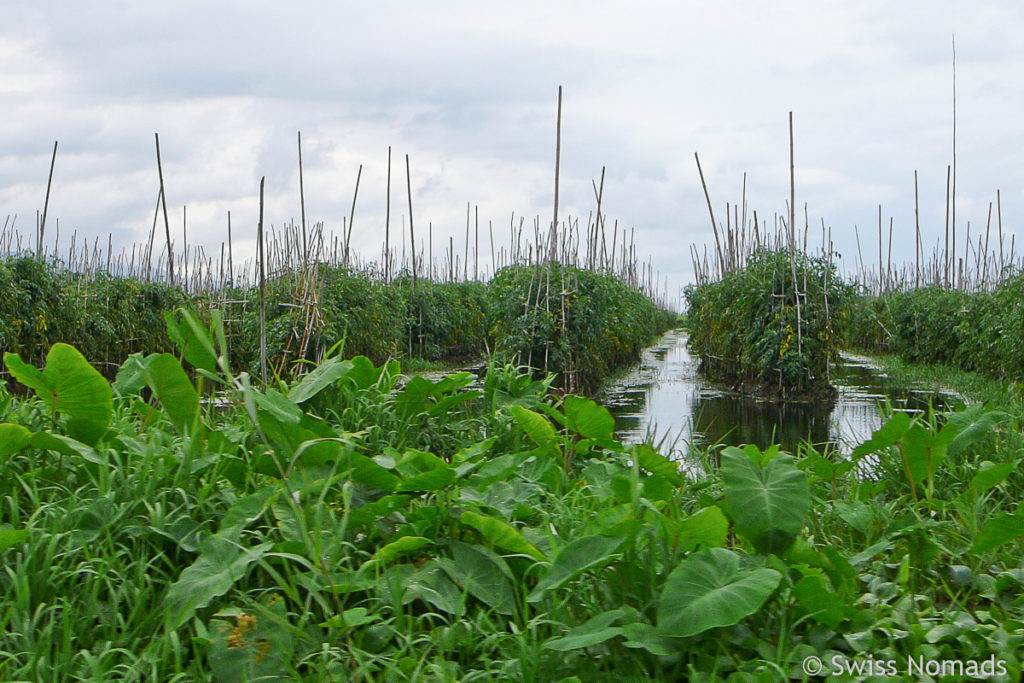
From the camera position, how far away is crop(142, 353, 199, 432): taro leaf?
89.7 inches

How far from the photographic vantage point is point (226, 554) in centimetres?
181

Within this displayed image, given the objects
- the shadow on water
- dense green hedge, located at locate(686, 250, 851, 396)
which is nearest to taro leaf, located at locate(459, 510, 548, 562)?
the shadow on water

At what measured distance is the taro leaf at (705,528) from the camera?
5.81ft

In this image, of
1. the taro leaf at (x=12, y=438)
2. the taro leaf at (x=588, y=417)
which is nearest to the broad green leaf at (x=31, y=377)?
the taro leaf at (x=12, y=438)

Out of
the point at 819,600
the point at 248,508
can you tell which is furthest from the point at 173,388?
the point at 819,600

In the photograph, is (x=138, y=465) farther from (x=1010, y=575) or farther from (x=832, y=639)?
(x=1010, y=575)

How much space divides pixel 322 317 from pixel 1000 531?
8996 mm

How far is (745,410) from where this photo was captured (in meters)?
8.86

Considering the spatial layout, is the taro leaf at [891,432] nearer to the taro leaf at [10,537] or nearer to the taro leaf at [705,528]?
the taro leaf at [705,528]

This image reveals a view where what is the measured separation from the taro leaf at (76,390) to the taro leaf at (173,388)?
168mm

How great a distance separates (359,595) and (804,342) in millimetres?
8945

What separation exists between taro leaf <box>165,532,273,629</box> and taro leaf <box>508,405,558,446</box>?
3.40ft

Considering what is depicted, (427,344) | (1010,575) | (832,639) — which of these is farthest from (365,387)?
(427,344)

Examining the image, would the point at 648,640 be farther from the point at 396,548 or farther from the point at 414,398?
the point at 414,398
